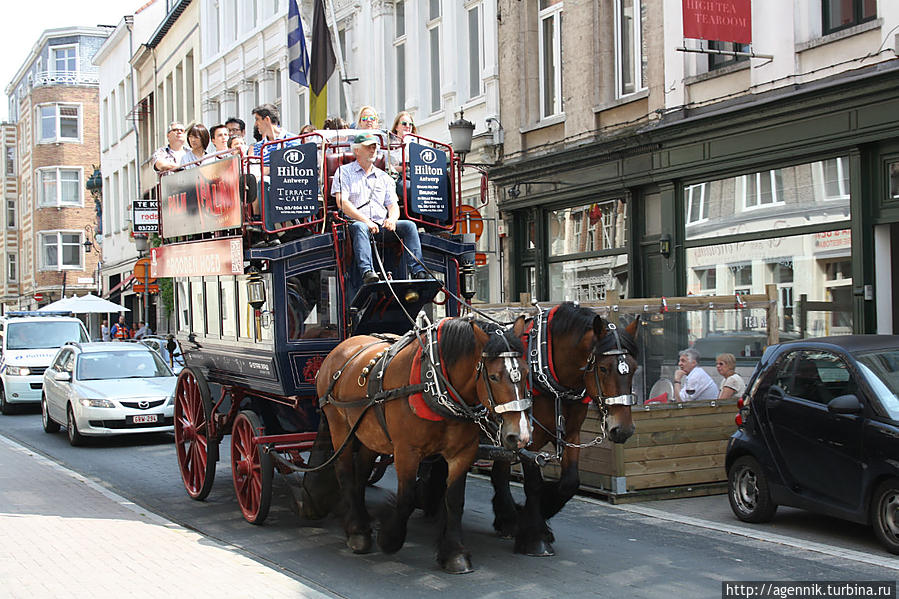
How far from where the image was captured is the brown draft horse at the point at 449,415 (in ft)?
22.0

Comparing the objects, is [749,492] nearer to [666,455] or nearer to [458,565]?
[666,455]

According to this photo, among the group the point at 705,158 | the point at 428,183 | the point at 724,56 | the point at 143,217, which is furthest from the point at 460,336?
the point at 143,217

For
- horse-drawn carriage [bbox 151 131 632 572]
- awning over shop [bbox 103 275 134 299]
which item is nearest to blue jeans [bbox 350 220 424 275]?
horse-drawn carriage [bbox 151 131 632 572]

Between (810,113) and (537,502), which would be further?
(810,113)

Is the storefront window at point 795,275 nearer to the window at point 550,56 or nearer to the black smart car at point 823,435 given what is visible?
the black smart car at point 823,435

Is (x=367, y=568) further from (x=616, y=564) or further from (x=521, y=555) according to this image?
(x=616, y=564)

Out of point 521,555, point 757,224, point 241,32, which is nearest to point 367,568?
point 521,555

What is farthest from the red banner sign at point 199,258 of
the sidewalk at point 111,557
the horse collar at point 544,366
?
the horse collar at point 544,366

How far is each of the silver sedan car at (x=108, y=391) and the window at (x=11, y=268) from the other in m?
55.3

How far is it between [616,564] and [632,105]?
35.4ft

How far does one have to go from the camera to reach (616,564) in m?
7.46

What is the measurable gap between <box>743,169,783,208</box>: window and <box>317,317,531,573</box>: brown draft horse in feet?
26.4

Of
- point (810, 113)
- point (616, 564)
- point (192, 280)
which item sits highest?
point (810, 113)

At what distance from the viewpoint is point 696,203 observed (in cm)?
1559
